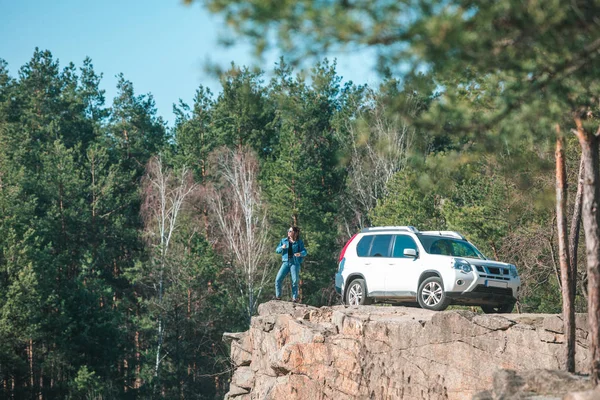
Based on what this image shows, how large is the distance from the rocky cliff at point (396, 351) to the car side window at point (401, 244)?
44.1 inches

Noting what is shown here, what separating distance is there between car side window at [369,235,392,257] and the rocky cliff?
3.86 ft

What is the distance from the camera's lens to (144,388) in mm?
41438

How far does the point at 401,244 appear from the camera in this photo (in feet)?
58.0

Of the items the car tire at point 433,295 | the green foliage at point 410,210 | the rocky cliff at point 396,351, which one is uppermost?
the green foliage at point 410,210

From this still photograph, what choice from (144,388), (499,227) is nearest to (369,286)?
(499,227)

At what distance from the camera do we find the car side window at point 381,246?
1794cm

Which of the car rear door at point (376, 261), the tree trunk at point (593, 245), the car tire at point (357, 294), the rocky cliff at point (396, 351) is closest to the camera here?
the tree trunk at point (593, 245)

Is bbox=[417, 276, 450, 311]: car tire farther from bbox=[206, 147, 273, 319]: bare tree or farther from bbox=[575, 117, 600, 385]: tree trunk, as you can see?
bbox=[206, 147, 273, 319]: bare tree

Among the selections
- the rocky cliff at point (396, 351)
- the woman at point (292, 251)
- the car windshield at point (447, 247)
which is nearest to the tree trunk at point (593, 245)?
the rocky cliff at point (396, 351)

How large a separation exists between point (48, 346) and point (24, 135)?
14.3 meters

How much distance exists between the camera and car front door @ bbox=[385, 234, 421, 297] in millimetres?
17172

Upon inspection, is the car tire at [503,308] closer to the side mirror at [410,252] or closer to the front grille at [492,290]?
the front grille at [492,290]

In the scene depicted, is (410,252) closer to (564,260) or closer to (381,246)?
A: (381,246)

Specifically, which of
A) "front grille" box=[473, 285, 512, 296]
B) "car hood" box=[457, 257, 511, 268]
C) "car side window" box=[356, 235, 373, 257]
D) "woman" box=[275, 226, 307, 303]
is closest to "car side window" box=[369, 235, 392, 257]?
"car side window" box=[356, 235, 373, 257]
